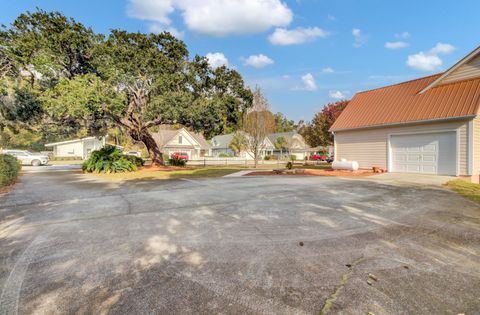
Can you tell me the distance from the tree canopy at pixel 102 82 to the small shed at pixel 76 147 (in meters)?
29.4

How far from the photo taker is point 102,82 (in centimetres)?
1530

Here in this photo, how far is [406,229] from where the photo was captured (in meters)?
4.43

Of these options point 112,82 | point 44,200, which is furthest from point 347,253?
point 112,82

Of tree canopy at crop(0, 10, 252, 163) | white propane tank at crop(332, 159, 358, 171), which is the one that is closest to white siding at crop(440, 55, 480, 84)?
white propane tank at crop(332, 159, 358, 171)

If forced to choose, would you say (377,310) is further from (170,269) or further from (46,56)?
(46,56)

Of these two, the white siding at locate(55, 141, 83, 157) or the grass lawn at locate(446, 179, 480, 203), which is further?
the white siding at locate(55, 141, 83, 157)

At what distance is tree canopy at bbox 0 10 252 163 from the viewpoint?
13633 mm

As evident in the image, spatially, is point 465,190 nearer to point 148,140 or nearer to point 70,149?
point 148,140

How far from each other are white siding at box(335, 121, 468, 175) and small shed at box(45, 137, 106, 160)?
40.2 m

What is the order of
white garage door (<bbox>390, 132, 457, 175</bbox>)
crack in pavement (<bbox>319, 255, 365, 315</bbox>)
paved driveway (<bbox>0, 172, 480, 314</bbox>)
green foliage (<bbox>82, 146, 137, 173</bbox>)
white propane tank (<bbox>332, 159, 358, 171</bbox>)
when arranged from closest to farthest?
crack in pavement (<bbox>319, 255, 365, 315</bbox>) → paved driveway (<bbox>0, 172, 480, 314</bbox>) → white garage door (<bbox>390, 132, 457, 175</bbox>) → white propane tank (<bbox>332, 159, 358, 171</bbox>) → green foliage (<bbox>82, 146, 137, 173</bbox>)

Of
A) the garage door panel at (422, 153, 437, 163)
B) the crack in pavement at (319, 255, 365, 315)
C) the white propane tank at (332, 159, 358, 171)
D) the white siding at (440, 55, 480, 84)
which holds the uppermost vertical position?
the white siding at (440, 55, 480, 84)

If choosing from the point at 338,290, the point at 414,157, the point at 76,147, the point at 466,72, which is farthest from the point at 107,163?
the point at 76,147

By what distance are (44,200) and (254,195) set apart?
6247 mm

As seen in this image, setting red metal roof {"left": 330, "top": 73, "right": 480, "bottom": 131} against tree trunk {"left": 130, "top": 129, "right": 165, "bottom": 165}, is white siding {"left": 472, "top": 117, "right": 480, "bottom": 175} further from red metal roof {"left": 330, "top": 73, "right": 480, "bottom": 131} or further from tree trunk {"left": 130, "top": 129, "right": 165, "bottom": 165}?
tree trunk {"left": 130, "top": 129, "right": 165, "bottom": 165}
